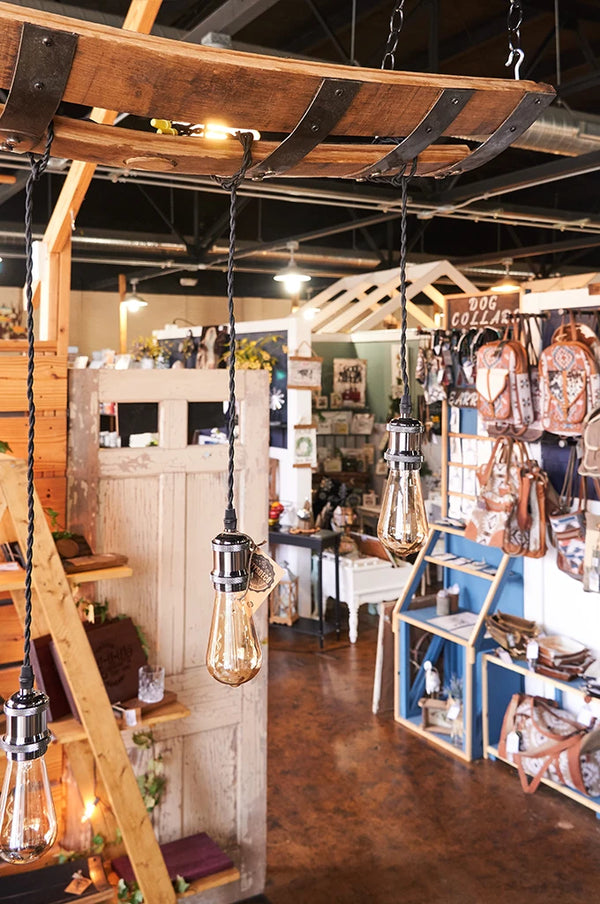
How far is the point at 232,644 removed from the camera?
1.29m

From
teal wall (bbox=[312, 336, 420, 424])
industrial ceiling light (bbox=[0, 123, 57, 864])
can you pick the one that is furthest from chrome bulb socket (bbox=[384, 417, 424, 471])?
teal wall (bbox=[312, 336, 420, 424])

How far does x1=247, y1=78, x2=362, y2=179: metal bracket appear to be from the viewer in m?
1.05

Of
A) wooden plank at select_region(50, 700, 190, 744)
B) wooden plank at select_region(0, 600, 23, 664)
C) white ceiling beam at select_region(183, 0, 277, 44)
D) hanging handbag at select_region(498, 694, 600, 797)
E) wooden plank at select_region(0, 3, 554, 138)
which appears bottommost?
hanging handbag at select_region(498, 694, 600, 797)

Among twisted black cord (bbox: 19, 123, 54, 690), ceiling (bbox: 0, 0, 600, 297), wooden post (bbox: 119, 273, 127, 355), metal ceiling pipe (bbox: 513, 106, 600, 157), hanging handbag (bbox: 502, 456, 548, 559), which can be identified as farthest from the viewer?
wooden post (bbox: 119, 273, 127, 355)

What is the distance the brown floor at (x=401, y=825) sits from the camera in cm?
354

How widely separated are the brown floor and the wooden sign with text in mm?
2642

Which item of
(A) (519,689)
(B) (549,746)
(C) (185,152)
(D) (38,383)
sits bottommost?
(B) (549,746)

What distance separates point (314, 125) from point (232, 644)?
2.57ft

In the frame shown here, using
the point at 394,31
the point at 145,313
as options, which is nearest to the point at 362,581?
the point at 394,31

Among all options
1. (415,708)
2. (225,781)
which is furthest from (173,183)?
(225,781)

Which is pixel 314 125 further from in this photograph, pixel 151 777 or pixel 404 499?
pixel 151 777

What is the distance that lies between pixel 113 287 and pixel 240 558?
13676 mm

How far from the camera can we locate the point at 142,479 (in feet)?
10.4

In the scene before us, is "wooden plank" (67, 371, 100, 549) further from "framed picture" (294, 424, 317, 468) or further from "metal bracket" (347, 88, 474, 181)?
"framed picture" (294, 424, 317, 468)
